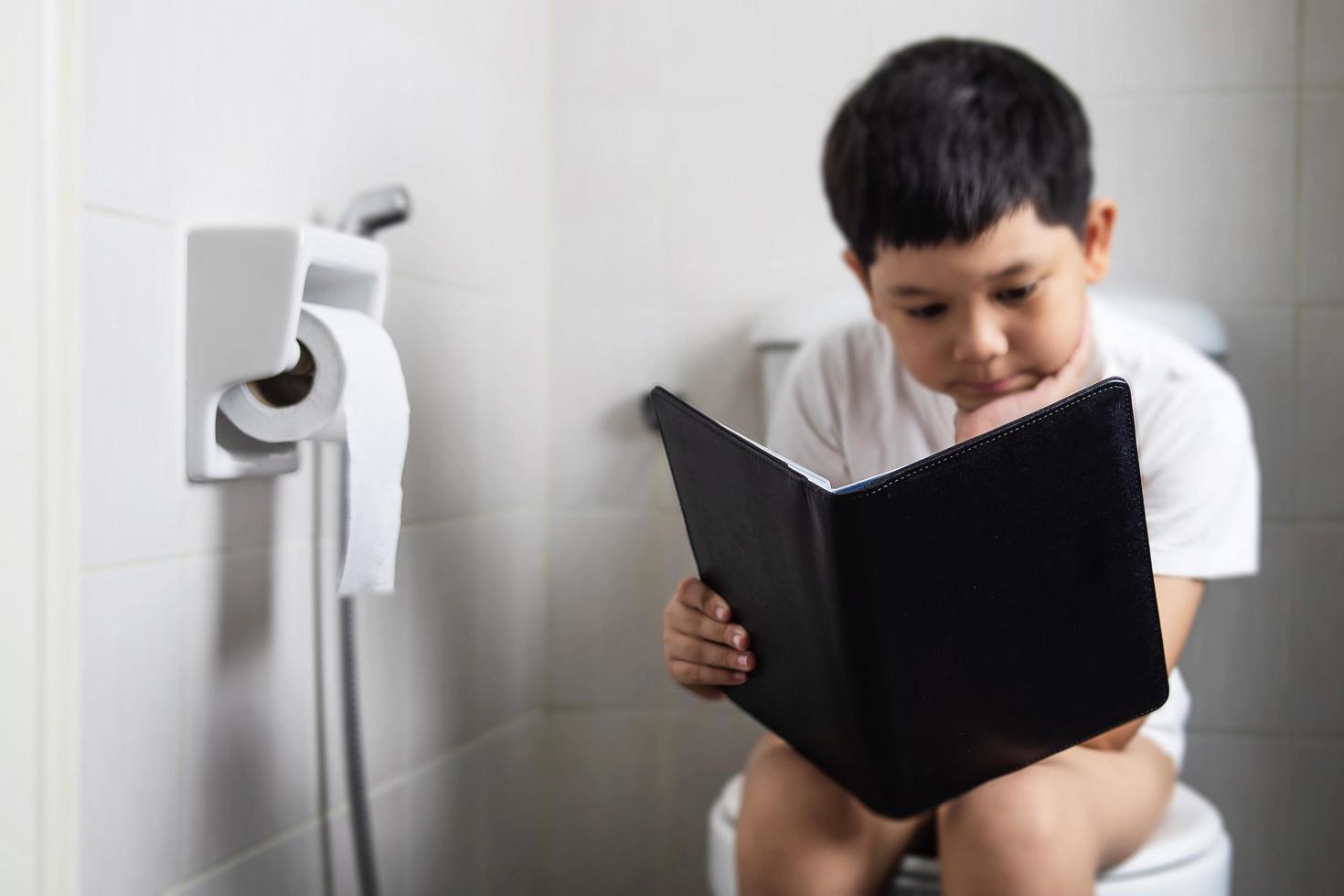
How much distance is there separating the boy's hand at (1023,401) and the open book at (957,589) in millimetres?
281

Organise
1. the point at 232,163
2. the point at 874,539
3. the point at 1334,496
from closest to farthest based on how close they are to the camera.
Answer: the point at 874,539, the point at 232,163, the point at 1334,496

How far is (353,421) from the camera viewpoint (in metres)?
0.73

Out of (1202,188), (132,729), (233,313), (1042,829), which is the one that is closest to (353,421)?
(233,313)

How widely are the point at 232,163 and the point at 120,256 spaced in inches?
4.7

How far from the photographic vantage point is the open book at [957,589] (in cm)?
57

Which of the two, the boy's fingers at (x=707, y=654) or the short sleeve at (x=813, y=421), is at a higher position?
the short sleeve at (x=813, y=421)

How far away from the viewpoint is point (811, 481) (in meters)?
0.57

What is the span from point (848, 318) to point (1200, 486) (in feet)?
1.20

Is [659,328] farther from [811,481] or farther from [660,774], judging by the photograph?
[811,481]

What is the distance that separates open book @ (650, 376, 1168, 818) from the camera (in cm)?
57

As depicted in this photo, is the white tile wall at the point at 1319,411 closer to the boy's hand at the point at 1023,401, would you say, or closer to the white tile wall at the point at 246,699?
the boy's hand at the point at 1023,401

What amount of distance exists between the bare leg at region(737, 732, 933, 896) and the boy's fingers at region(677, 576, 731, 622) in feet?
0.45

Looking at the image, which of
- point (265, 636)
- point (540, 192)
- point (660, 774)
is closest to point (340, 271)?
point (265, 636)

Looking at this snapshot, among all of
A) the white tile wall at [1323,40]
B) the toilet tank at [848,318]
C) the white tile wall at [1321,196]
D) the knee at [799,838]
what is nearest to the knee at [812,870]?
the knee at [799,838]
